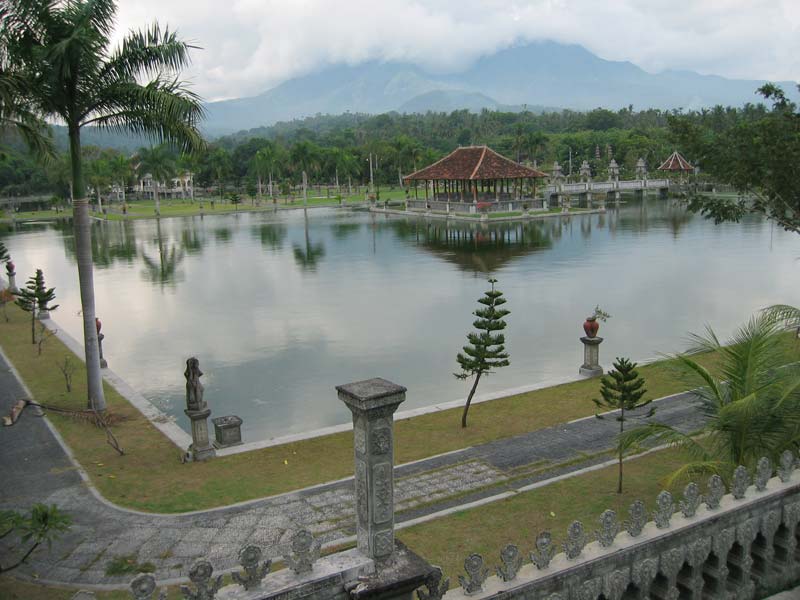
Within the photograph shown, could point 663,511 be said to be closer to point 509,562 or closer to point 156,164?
point 509,562

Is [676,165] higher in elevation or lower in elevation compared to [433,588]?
higher

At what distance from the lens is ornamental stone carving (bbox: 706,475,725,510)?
6.26m

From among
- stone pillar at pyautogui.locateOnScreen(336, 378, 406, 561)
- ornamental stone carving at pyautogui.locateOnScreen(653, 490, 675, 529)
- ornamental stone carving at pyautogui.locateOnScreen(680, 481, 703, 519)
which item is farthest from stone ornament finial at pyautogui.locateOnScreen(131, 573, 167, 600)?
ornamental stone carving at pyautogui.locateOnScreen(680, 481, 703, 519)

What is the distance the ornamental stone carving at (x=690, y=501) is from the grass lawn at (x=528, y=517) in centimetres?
183

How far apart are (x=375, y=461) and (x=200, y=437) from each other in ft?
22.0

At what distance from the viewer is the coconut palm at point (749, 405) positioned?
748 centimetres

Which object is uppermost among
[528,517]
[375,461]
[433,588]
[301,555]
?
[375,461]

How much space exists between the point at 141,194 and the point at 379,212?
50070mm

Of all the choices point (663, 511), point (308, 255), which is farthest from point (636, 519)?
point (308, 255)

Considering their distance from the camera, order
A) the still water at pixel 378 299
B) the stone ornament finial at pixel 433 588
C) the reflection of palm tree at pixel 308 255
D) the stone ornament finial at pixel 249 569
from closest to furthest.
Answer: the stone ornament finial at pixel 249 569 → the stone ornament finial at pixel 433 588 → the still water at pixel 378 299 → the reflection of palm tree at pixel 308 255

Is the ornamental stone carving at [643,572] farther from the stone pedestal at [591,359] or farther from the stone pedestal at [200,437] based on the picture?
the stone pedestal at [591,359]

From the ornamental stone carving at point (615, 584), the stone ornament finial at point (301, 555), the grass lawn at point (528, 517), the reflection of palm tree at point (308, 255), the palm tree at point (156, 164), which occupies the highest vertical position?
the palm tree at point (156, 164)

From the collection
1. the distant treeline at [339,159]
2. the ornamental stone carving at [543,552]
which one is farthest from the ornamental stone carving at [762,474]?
the distant treeline at [339,159]

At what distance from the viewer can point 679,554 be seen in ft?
19.9
